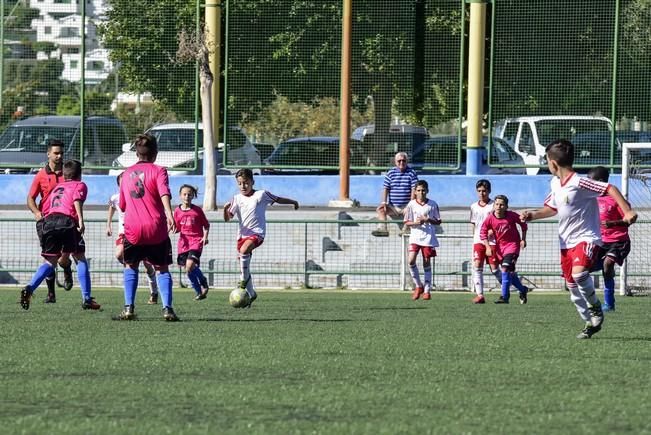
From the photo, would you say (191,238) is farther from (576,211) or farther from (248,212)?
(576,211)

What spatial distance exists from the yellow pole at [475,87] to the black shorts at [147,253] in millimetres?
16061

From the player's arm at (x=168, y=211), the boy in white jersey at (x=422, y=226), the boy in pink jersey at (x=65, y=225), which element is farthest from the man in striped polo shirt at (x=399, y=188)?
the player's arm at (x=168, y=211)

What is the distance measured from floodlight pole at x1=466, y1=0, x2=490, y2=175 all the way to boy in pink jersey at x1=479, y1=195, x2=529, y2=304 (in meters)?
10.0

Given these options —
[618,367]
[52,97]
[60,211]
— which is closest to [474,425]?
[618,367]

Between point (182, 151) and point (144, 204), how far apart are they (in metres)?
16.4

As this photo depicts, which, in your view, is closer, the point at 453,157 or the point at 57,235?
the point at 57,235

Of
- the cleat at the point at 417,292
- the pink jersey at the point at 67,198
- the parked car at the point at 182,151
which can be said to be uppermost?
the parked car at the point at 182,151

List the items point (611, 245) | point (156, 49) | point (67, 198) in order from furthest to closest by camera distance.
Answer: point (156, 49)
point (611, 245)
point (67, 198)

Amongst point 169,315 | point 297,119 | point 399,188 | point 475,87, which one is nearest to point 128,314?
point 169,315

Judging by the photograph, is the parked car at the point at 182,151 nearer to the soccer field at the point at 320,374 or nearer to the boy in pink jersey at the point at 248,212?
the boy in pink jersey at the point at 248,212

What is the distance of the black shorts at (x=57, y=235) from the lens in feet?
47.6

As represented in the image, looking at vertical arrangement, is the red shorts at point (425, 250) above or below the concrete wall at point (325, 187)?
below

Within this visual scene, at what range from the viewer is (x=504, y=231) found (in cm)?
1814

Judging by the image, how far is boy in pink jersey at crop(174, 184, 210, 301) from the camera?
17766 millimetres
